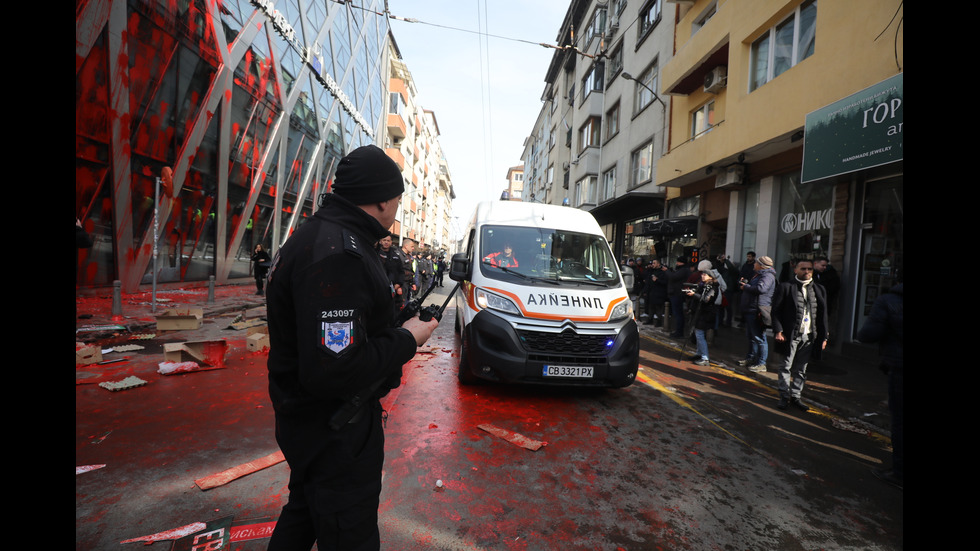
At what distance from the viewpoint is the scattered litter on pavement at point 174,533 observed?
2.30 metres

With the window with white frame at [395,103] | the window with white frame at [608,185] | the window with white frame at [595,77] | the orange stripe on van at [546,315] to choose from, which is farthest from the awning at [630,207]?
the window with white frame at [395,103]

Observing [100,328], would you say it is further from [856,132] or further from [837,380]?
[856,132]

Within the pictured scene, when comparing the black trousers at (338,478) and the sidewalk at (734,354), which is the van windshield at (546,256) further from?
the black trousers at (338,478)

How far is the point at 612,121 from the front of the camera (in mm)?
23031

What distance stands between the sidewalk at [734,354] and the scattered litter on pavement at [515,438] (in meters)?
3.77

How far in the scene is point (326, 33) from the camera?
76.5 feet

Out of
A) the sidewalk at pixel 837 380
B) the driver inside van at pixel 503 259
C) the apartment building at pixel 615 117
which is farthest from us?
the apartment building at pixel 615 117

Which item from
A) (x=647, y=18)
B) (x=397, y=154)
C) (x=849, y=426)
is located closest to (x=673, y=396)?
(x=849, y=426)

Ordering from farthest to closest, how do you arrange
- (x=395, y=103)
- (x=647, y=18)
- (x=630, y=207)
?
(x=395, y=103) < (x=630, y=207) < (x=647, y=18)

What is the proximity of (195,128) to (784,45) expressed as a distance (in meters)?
16.5

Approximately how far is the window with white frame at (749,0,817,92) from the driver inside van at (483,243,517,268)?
27.2 feet

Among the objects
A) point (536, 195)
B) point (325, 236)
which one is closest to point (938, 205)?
point (325, 236)

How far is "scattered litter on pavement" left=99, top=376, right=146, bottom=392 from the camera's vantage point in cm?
461
